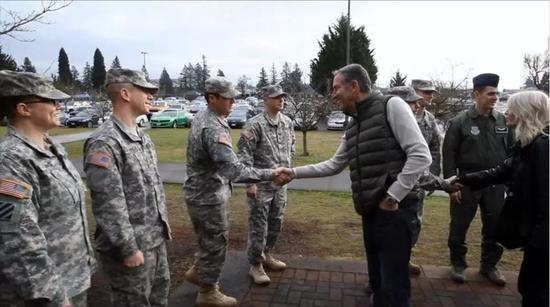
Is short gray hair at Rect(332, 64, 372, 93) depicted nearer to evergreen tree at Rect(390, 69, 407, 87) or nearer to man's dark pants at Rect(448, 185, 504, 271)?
man's dark pants at Rect(448, 185, 504, 271)

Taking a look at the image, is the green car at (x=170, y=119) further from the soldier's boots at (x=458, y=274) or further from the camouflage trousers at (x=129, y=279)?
the camouflage trousers at (x=129, y=279)

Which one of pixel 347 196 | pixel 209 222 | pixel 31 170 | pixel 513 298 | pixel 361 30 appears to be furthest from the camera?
pixel 361 30

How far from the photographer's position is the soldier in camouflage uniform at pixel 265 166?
4.23 metres

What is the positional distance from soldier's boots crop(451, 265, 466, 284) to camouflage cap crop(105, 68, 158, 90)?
3473 mm

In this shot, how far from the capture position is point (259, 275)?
421 centimetres

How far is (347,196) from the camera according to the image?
8180 millimetres

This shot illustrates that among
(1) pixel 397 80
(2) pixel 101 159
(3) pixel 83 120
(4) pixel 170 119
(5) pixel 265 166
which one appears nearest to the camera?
(2) pixel 101 159

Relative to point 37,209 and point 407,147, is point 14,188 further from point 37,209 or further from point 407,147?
point 407,147

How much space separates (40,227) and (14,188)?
263 millimetres

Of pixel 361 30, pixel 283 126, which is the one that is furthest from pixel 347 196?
pixel 361 30

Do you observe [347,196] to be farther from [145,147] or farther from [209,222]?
[145,147]

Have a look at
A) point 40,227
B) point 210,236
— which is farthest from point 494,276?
point 40,227

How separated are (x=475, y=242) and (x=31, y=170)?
5.24 meters

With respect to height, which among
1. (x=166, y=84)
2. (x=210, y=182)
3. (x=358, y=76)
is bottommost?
(x=210, y=182)
